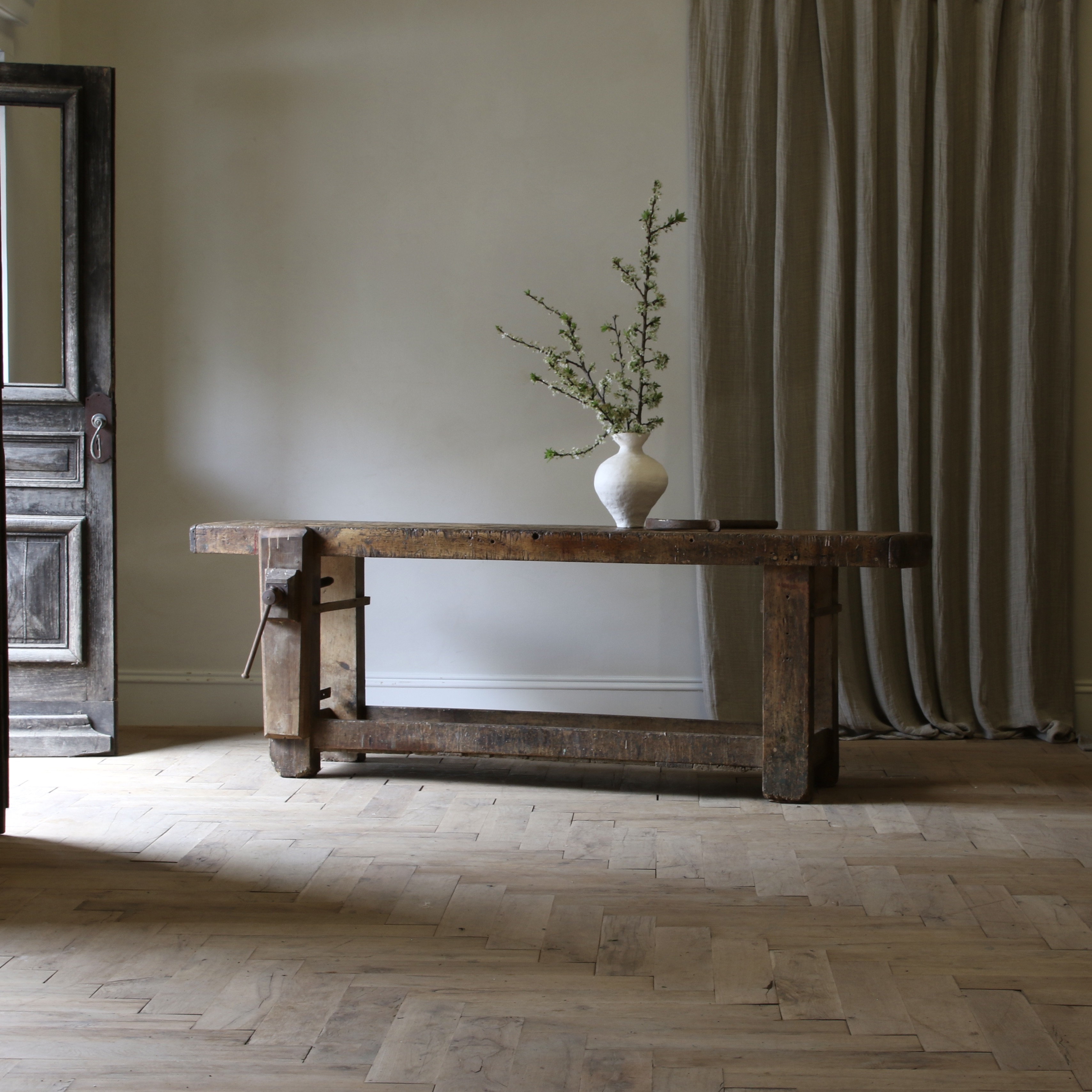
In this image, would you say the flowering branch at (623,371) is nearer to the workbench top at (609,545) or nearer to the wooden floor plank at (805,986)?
the workbench top at (609,545)

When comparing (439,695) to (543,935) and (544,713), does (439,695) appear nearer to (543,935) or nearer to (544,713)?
(544,713)

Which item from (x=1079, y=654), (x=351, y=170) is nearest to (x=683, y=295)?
(x=351, y=170)

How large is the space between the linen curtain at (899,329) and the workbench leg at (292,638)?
4.34 feet

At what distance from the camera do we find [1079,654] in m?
3.79

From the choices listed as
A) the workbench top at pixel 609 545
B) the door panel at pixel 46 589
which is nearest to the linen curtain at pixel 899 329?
the workbench top at pixel 609 545

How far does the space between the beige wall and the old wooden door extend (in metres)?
0.44

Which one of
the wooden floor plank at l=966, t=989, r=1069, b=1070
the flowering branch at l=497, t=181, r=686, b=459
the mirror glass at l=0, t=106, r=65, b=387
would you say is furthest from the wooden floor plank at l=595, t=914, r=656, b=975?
the mirror glass at l=0, t=106, r=65, b=387

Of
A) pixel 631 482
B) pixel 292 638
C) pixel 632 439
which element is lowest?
pixel 292 638

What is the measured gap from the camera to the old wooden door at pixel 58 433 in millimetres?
3434

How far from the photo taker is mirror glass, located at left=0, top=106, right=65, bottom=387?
344 cm

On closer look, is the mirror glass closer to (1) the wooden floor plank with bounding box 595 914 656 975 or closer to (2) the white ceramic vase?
(2) the white ceramic vase

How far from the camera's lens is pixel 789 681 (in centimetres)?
280

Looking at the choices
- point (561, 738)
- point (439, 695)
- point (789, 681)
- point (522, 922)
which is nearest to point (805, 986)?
point (522, 922)

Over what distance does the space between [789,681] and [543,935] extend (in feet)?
3.57
